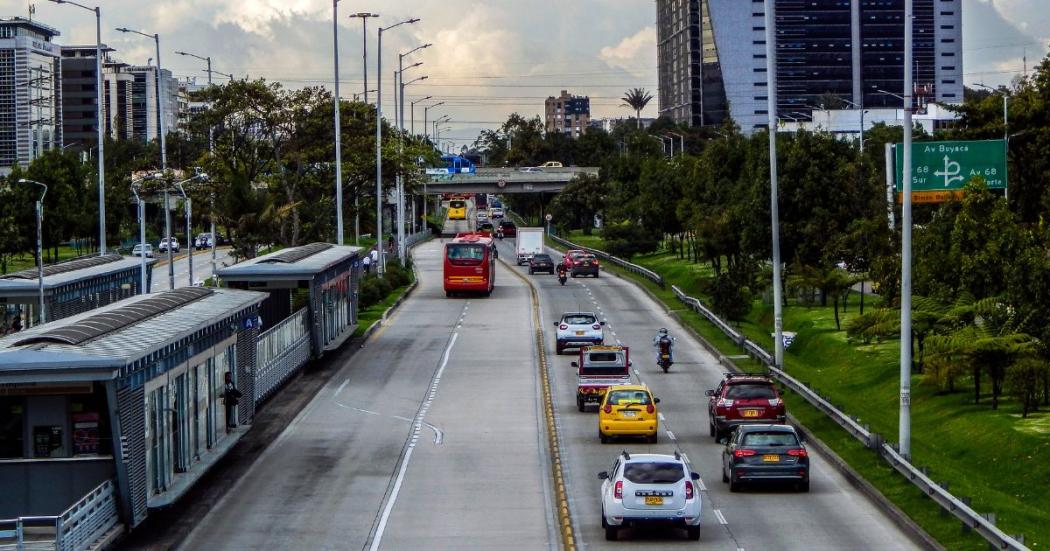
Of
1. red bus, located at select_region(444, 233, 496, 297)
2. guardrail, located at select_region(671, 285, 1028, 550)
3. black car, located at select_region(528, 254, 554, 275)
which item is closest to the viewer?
guardrail, located at select_region(671, 285, 1028, 550)

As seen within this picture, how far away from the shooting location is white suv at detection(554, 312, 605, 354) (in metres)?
57.9

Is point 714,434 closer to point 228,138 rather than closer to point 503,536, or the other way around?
point 503,536

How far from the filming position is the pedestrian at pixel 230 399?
35281 millimetres

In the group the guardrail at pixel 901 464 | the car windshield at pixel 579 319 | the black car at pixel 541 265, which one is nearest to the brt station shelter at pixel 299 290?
the car windshield at pixel 579 319

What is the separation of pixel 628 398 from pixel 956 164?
28.9 m

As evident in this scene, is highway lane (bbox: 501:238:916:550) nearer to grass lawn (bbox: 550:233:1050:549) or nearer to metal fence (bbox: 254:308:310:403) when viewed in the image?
grass lawn (bbox: 550:233:1050:549)

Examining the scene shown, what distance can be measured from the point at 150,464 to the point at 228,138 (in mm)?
55825

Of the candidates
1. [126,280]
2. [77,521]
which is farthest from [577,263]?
[77,521]

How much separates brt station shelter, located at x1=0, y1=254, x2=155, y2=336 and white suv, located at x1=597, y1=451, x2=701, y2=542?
2152 cm

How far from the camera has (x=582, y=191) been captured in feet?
492

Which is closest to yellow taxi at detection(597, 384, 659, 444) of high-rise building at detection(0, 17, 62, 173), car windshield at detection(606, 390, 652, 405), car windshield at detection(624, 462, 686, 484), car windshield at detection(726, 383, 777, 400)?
car windshield at detection(606, 390, 652, 405)

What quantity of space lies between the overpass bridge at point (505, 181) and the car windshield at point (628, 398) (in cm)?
11412

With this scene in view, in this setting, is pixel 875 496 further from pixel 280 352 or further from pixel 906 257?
pixel 280 352

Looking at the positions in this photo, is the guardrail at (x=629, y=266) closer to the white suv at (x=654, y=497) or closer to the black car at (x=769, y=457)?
the black car at (x=769, y=457)
